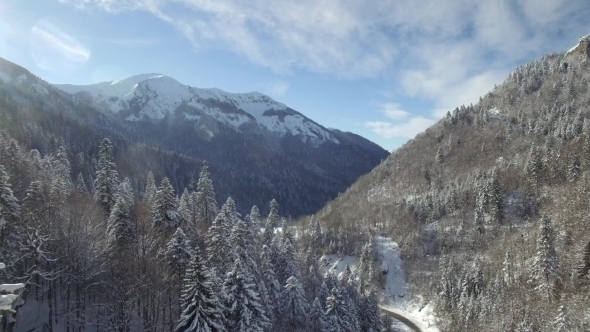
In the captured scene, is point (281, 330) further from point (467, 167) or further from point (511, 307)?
point (467, 167)

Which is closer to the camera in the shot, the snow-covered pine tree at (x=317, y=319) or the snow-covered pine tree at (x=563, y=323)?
the snow-covered pine tree at (x=317, y=319)

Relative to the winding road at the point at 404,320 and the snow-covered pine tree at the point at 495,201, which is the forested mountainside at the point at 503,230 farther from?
the winding road at the point at 404,320

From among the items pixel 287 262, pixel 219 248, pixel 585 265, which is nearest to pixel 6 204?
pixel 219 248

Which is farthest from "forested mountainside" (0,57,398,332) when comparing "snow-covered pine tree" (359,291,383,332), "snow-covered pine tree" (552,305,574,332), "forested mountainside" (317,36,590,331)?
"forested mountainside" (317,36,590,331)

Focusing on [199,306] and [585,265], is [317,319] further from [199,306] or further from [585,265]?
[585,265]

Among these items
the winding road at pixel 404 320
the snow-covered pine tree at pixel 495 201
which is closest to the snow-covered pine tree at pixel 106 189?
the winding road at pixel 404 320

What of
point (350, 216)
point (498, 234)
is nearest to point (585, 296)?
point (498, 234)
